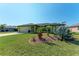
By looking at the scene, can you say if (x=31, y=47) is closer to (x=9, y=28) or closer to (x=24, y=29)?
(x=24, y=29)

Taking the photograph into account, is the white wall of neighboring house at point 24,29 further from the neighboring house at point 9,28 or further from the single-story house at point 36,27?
the neighboring house at point 9,28

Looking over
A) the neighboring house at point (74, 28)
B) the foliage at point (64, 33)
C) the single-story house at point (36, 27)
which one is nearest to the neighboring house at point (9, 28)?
the single-story house at point (36, 27)

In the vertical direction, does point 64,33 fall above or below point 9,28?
below

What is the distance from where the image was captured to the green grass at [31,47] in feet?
19.9

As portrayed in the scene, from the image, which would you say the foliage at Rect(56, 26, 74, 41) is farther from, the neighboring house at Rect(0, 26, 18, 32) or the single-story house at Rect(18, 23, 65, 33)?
the neighboring house at Rect(0, 26, 18, 32)

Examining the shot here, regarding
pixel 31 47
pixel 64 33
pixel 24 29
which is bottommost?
pixel 31 47

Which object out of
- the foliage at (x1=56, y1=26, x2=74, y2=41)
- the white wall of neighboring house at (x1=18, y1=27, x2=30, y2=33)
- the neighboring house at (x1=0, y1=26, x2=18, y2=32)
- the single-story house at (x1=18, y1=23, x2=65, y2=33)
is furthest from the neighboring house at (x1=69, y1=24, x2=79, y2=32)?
the neighboring house at (x1=0, y1=26, x2=18, y2=32)

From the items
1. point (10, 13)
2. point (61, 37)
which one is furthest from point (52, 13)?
point (10, 13)

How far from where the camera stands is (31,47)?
6.22m

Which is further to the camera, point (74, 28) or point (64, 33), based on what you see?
point (64, 33)

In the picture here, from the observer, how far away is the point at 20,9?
620cm

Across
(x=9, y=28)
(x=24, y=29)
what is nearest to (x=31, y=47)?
(x=24, y=29)

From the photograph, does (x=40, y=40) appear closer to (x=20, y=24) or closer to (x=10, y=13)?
(x=20, y=24)

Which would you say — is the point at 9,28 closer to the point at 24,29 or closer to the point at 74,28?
the point at 24,29
